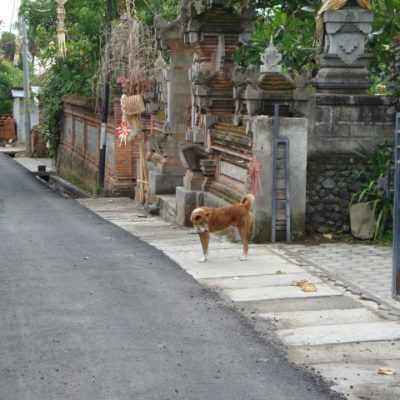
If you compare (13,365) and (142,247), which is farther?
(142,247)

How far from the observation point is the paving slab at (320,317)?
884 centimetres

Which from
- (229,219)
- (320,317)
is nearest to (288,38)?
(229,219)

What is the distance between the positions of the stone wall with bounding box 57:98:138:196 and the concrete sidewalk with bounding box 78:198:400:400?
1091cm

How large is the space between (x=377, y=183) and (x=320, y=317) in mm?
5047

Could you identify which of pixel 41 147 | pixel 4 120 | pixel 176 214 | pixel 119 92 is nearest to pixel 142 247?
pixel 176 214

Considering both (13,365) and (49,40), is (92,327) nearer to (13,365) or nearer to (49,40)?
(13,365)

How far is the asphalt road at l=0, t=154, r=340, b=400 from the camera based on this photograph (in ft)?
22.2

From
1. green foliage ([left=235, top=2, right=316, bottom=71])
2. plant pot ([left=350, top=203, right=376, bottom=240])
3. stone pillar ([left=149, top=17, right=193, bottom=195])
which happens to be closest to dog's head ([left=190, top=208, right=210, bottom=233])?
plant pot ([left=350, top=203, right=376, bottom=240])

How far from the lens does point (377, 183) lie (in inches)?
538

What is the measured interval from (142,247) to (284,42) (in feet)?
21.2

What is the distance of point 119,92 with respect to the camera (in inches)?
1001

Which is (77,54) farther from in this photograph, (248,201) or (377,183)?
(248,201)

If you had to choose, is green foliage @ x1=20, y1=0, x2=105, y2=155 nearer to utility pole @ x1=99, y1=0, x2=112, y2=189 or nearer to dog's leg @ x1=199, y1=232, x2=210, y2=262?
utility pole @ x1=99, y1=0, x2=112, y2=189

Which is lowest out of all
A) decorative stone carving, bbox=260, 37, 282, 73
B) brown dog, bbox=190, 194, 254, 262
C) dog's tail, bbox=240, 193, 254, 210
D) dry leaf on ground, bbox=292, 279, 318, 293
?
dry leaf on ground, bbox=292, 279, 318, 293
